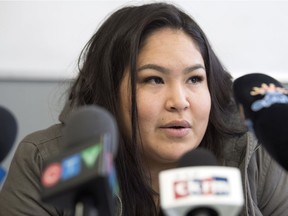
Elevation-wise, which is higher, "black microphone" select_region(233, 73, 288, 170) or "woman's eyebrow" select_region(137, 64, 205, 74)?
"black microphone" select_region(233, 73, 288, 170)

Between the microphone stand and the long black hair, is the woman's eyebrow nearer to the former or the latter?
the long black hair

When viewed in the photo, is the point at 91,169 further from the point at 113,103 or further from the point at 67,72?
the point at 67,72

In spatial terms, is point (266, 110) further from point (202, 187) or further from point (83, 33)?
point (83, 33)

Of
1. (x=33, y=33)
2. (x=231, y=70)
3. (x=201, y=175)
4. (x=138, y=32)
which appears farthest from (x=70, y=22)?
(x=201, y=175)

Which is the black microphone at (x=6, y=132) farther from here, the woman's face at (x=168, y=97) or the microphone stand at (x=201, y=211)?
the woman's face at (x=168, y=97)

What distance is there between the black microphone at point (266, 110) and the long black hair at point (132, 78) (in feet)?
1.35

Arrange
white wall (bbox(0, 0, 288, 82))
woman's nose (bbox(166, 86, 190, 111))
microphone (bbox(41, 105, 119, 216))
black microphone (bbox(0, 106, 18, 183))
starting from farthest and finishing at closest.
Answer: white wall (bbox(0, 0, 288, 82)) → woman's nose (bbox(166, 86, 190, 111)) → black microphone (bbox(0, 106, 18, 183)) → microphone (bbox(41, 105, 119, 216))

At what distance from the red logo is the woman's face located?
1.90 feet

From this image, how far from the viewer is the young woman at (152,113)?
43.4 inches

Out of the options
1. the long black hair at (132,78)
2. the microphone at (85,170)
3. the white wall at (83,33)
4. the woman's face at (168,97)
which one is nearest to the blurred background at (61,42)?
the white wall at (83,33)

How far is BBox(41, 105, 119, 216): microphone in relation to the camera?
470 millimetres

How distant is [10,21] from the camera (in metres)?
1.46

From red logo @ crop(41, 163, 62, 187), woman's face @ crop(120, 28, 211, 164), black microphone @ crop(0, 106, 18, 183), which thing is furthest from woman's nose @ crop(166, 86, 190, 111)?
red logo @ crop(41, 163, 62, 187)

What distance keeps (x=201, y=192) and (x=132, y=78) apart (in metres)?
0.64
